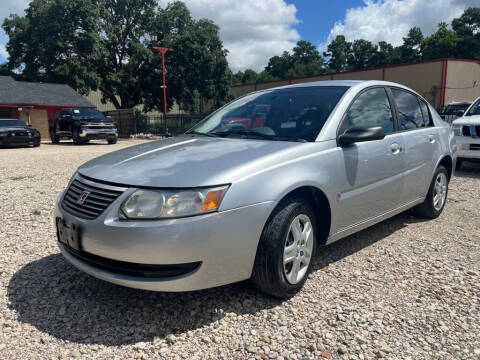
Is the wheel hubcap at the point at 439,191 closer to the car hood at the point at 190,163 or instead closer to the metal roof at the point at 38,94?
the car hood at the point at 190,163

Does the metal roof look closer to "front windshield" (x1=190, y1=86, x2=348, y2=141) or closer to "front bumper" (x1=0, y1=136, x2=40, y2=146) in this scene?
"front bumper" (x1=0, y1=136, x2=40, y2=146)

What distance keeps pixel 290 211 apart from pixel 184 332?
1.06 metres

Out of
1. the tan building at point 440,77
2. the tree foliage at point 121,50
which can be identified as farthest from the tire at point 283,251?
the tree foliage at point 121,50

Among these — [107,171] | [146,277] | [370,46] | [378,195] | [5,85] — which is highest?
[370,46]

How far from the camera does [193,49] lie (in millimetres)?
33000

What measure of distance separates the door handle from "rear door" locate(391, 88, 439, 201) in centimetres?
17

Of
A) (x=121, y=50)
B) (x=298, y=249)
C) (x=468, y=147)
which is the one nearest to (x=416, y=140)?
(x=298, y=249)

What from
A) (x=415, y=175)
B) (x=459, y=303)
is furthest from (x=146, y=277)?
(x=415, y=175)

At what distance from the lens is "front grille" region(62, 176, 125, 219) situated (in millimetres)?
2434

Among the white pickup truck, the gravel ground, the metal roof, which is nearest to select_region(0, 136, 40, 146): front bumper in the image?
the metal roof

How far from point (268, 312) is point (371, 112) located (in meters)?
2.19

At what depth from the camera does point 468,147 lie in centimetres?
808

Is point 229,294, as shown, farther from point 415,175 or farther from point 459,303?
point 415,175

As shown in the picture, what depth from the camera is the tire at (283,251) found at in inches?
101
